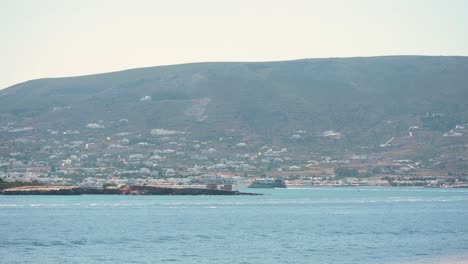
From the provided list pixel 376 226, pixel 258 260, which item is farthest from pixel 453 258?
pixel 376 226

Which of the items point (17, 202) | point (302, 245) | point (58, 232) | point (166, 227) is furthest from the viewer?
point (17, 202)

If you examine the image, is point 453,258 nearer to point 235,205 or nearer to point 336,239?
point 336,239

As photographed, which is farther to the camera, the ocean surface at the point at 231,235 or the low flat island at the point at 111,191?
the low flat island at the point at 111,191

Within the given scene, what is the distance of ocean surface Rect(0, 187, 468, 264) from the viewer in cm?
6531

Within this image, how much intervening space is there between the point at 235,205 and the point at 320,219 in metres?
36.6

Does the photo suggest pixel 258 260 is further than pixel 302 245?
No

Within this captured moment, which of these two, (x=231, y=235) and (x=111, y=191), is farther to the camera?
(x=111, y=191)

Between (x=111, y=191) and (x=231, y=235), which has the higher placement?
Answer: (x=111, y=191)

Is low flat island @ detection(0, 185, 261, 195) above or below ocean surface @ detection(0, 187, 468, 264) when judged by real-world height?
above

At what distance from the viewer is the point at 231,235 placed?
8344 centimetres

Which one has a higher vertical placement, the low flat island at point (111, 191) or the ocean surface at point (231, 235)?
the low flat island at point (111, 191)

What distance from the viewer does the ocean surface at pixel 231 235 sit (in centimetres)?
6531

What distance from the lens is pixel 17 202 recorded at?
148500 mm

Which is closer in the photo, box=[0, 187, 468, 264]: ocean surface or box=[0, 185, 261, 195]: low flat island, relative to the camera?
box=[0, 187, 468, 264]: ocean surface
